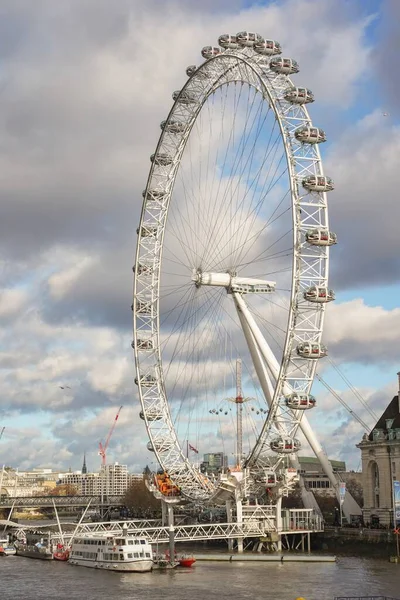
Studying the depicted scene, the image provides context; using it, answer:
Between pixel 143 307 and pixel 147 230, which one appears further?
pixel 147 230

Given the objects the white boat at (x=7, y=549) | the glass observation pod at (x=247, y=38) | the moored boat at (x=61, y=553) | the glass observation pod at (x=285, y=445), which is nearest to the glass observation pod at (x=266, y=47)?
the glass observation pod at (x=247, y=38)

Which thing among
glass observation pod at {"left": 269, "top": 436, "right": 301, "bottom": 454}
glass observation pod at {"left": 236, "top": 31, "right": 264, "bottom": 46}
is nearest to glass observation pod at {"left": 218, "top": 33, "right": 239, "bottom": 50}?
glass observation pod at {"left": 236, "top": 31, "right": 264, "bottom": 46}

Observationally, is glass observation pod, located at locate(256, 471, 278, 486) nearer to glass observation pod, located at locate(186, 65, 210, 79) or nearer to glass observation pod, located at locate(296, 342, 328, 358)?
glass observation pod, located at locate(296, 342, 328, 358)

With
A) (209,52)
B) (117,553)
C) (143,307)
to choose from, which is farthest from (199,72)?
(117,553)

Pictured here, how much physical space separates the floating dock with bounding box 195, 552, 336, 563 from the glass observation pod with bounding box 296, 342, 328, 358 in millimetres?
15377

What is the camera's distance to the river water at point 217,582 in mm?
55500

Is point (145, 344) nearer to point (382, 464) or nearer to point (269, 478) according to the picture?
point (269, 478)

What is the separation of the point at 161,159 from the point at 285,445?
32155mm

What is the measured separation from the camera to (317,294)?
235 feet

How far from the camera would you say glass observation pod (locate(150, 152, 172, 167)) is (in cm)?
9150

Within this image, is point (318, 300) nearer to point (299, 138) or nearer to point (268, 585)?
point (299, 138)

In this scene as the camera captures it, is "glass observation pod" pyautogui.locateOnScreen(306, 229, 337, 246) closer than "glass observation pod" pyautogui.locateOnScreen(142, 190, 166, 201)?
Yes

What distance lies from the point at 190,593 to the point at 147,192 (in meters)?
45.9

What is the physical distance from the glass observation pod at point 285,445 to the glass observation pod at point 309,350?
684cm
